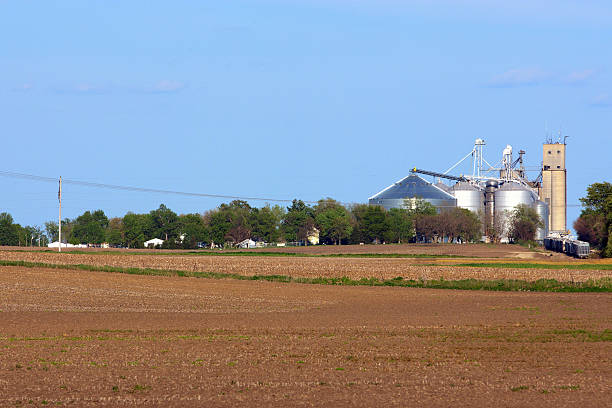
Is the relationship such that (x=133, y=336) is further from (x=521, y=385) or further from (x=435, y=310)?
(x=435, y=310)

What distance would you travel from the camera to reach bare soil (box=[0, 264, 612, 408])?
64.8 ft

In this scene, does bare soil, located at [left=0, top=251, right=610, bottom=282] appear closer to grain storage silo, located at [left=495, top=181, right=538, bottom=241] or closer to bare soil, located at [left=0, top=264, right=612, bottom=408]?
bare soil, located at [left=0, top=264, right=612, bottom=408]

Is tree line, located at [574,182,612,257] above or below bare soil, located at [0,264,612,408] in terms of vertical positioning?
above

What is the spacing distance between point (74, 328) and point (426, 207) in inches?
6476

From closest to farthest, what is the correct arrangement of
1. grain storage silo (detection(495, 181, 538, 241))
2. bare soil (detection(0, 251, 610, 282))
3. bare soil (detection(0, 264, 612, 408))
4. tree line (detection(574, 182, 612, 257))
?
bare soil (detection(0, 264, 612, 408))
bare soil (detection(0, 251, 610, 282))
tree line (detection(574, 182, 612, 257))
grain storage silo (detection(495, 181, 538, 241))

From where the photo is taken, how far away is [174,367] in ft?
76.7

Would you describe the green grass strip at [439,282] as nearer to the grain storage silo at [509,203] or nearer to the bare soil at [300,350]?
the bare soil at [300,350]

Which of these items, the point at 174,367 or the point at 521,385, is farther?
the point at 174,367

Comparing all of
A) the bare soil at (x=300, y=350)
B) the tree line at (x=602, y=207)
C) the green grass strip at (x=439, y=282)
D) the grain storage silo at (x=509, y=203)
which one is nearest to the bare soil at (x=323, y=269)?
the green grass strip at (x=439, y=282)

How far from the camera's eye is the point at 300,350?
→ 27.2 meters

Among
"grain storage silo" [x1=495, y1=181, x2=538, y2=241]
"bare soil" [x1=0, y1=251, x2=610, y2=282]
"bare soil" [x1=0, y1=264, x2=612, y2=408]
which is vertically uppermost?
"grain storage silo" [x1=495, y1=181, x2=538, y2=241]

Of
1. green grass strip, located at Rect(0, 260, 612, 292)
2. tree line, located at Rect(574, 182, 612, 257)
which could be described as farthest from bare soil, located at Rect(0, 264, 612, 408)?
tree line, located at Rect(574, 182, 612, 257)

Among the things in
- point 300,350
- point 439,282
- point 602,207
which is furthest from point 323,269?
point 602,207

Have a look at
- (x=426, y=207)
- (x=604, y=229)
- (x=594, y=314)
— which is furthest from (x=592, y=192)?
(x=594, y=314)
